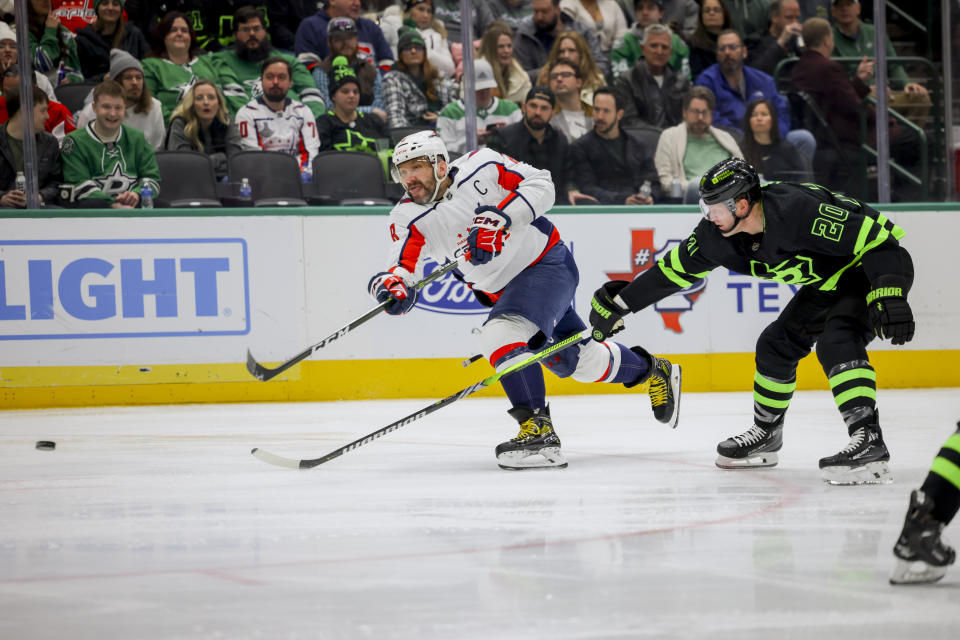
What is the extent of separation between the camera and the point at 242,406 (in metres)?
6.34

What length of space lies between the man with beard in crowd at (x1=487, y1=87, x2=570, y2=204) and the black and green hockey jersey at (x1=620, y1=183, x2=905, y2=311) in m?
3.04

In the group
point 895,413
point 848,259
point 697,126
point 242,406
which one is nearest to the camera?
point 848,259

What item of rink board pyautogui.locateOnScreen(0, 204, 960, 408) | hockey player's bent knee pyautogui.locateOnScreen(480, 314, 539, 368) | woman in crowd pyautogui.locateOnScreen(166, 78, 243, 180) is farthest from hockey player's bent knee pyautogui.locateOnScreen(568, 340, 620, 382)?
woman in crowd pyautogui.locateOnScreen(166, 78, 243, 180)

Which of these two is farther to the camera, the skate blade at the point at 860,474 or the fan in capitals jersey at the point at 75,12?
Result: the fan in capitals jersey at the point at 75,12

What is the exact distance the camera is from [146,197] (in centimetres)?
641

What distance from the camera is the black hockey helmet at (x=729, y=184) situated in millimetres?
3375

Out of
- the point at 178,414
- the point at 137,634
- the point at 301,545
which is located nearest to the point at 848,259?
the point at 301,545

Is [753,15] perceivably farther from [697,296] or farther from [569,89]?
[697,296]

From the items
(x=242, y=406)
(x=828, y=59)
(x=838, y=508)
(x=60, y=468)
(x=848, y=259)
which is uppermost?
(x=828, y=59)

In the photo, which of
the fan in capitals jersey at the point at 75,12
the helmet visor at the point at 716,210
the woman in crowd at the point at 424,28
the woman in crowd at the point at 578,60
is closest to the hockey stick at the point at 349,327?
the helmet visor at the point at 716,210

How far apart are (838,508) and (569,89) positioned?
14.9ft

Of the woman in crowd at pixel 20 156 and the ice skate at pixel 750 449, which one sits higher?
the woman in crowd at pixel 20 156

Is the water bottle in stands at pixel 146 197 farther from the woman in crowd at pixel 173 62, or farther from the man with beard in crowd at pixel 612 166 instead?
the man with beard in crowd at pixel 612 166

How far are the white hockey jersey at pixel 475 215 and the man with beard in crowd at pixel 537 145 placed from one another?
7.69ft
